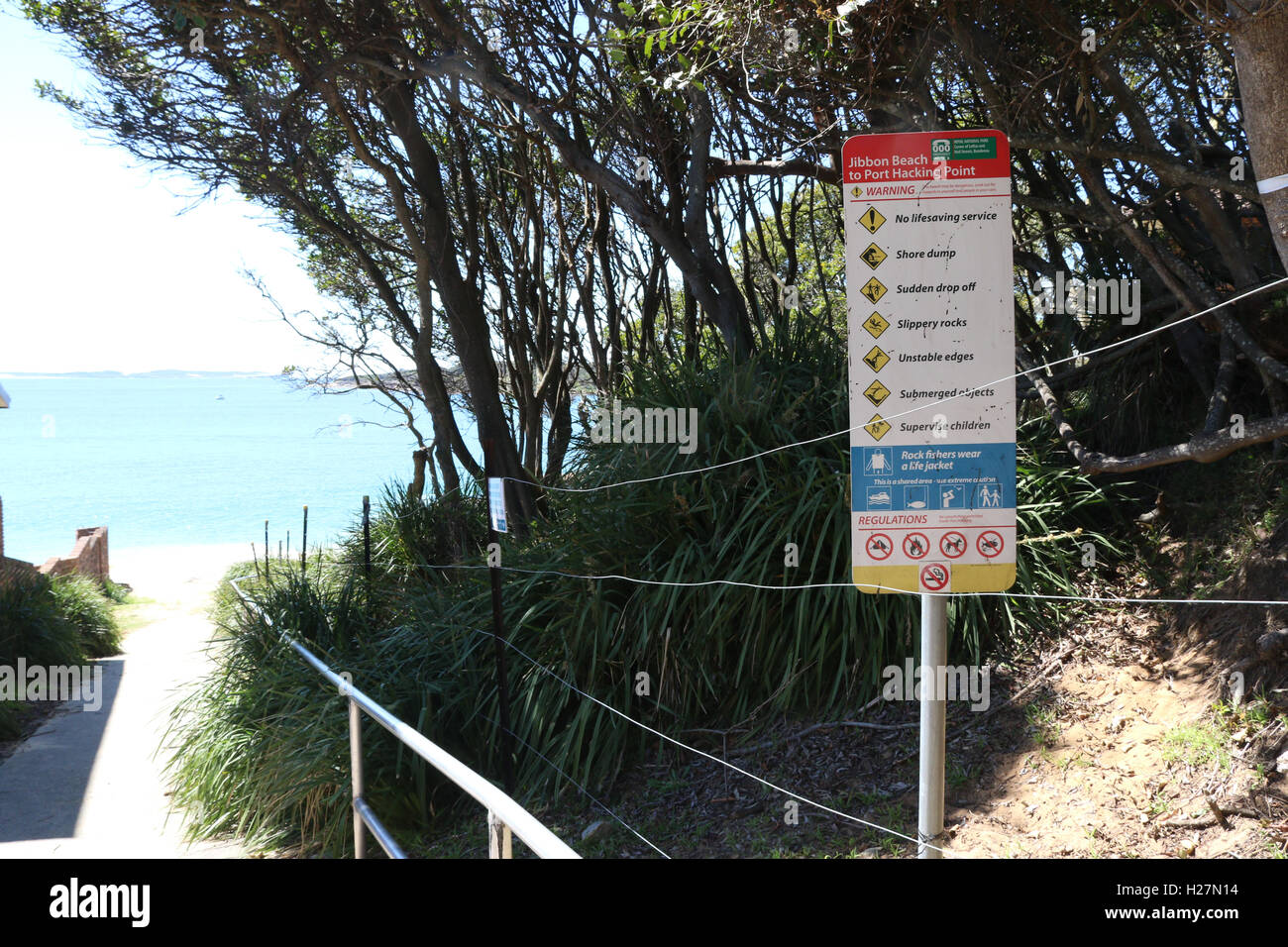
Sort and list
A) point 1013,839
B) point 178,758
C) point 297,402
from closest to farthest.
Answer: point 1013,839 < point 178,758 < point 297,402

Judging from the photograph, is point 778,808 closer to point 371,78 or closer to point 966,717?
point 966,717

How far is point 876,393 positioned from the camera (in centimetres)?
237

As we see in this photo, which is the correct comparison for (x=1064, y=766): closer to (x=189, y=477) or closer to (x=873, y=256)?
(x=873, y=256)

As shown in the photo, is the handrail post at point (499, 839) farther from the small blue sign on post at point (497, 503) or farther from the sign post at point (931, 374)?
the small blue sign on post at point (497, 503)

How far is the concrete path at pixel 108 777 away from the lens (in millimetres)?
5766

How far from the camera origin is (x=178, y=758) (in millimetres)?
6762

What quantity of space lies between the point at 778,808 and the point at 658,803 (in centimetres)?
66

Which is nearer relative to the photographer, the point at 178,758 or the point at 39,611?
the point at 178,758

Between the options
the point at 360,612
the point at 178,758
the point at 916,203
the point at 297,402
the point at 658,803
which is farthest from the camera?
the point at 297,402

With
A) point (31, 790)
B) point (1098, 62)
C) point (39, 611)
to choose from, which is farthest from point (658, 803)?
point (39, 611)

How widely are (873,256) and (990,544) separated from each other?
0.74m

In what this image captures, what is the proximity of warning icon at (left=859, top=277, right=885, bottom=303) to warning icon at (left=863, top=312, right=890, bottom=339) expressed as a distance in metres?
0.04

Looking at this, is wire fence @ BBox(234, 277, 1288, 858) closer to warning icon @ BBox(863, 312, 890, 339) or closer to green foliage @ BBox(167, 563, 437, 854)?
green foliage @ BBox(167, 563, 437, 854)

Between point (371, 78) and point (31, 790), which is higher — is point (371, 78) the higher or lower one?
the higher one
